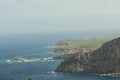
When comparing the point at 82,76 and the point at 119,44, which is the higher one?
the point at 119,44

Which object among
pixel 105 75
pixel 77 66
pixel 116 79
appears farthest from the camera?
pixel 77 66

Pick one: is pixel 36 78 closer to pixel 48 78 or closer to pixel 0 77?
pixel 48 78

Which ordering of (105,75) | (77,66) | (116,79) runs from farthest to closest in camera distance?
(77,66) < (105,75) < (116,79)

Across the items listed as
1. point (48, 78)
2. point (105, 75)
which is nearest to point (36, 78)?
point (48, 78)

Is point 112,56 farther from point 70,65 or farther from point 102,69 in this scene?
point 70,65

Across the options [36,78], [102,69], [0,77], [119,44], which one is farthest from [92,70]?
[0,77]

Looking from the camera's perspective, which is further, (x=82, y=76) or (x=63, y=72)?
(x=63, y=72)
